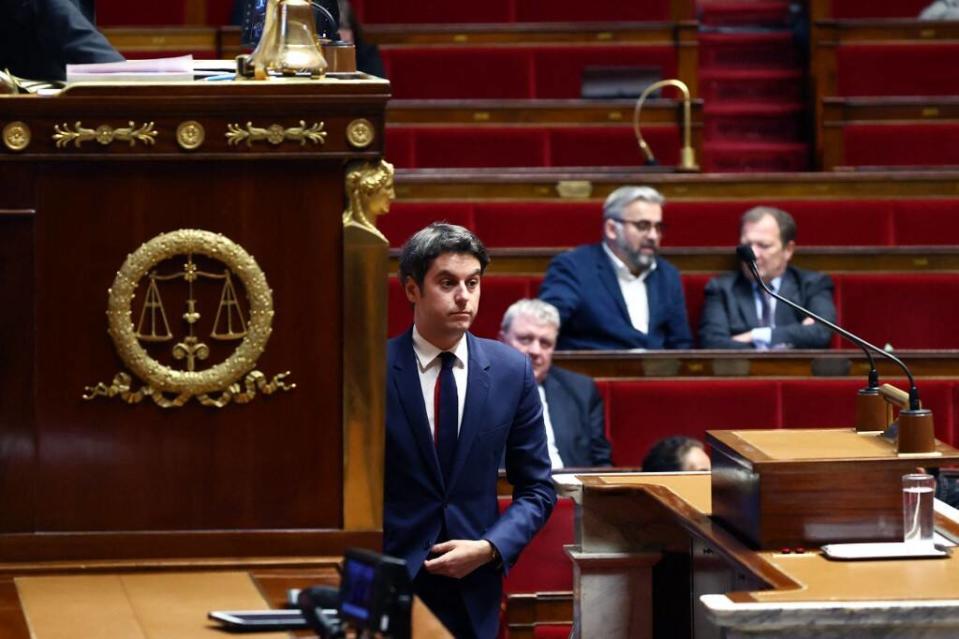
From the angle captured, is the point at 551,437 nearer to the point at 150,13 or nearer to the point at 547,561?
the point at 547,561

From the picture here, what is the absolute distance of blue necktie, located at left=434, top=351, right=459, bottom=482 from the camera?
5.80ft

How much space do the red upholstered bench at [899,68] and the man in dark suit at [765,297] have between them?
1303mm

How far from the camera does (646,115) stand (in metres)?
4.16

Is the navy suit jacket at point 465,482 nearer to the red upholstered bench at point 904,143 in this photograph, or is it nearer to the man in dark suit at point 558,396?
the man in dark suit at point 558,396

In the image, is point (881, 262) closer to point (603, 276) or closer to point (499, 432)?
point (603, 276)

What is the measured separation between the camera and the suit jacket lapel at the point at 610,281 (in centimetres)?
326

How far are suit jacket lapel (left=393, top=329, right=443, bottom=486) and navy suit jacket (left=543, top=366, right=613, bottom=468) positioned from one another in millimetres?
1032

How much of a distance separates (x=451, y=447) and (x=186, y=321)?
1.91 ft

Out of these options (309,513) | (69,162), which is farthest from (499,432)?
(69,162)

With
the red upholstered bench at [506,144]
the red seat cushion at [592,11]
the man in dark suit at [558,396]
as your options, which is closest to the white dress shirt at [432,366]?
the man in dark suit at [558,396]

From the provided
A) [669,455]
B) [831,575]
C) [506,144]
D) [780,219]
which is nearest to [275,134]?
[831,575]

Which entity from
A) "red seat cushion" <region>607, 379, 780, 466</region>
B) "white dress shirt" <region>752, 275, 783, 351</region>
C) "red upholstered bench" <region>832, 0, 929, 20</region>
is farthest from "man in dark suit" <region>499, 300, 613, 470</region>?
"red upholstered bench" <region>832, 0, 929, 20</region>

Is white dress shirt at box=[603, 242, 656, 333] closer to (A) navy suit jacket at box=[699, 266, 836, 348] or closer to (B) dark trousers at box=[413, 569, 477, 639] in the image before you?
(A) navy suit jacket at box=[699, 266, 836, 348]

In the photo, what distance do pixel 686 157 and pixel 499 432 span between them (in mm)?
2201
